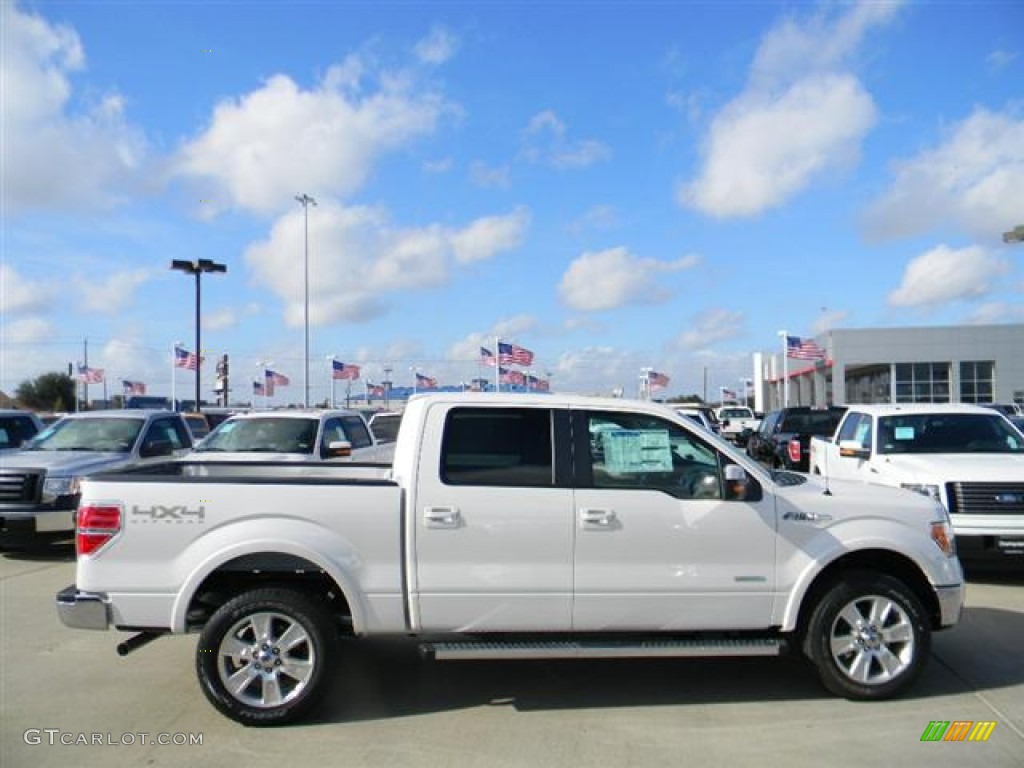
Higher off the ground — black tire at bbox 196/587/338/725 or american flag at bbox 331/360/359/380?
american flag at bbox 331/360/359/380

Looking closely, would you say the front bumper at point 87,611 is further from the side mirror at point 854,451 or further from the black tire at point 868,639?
the side mirror at point 854,451

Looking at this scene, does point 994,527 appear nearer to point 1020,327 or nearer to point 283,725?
point 283,725

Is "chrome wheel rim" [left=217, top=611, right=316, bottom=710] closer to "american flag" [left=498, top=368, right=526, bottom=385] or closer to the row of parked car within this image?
the row of parked car

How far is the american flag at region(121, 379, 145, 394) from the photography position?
63344 millimetres

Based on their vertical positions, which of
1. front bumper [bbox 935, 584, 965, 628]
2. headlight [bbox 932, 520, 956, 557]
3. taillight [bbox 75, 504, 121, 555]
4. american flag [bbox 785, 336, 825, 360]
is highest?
american flag [bbox 785, 336, 825, 360]

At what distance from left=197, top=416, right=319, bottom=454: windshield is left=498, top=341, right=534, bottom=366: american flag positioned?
20.9m

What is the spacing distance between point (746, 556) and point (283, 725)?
2916mm

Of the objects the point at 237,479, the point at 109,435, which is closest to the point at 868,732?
the point at 237,479

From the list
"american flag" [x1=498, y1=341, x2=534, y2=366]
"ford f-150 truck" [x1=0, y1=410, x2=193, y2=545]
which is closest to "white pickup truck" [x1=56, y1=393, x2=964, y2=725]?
"ford f-150 truck" [x1=0, y1=410, x2=193, y2=545]

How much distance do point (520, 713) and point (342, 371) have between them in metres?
45.5

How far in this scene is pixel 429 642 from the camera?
5113 mm

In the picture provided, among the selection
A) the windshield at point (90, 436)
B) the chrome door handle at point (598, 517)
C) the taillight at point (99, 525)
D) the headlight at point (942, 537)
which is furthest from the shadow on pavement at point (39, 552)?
the headlight at point (942, 537)

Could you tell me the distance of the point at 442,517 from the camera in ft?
16.6

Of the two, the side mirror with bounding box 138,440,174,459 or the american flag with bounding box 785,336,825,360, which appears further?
the american flag with bounding box 785,336,825,360
